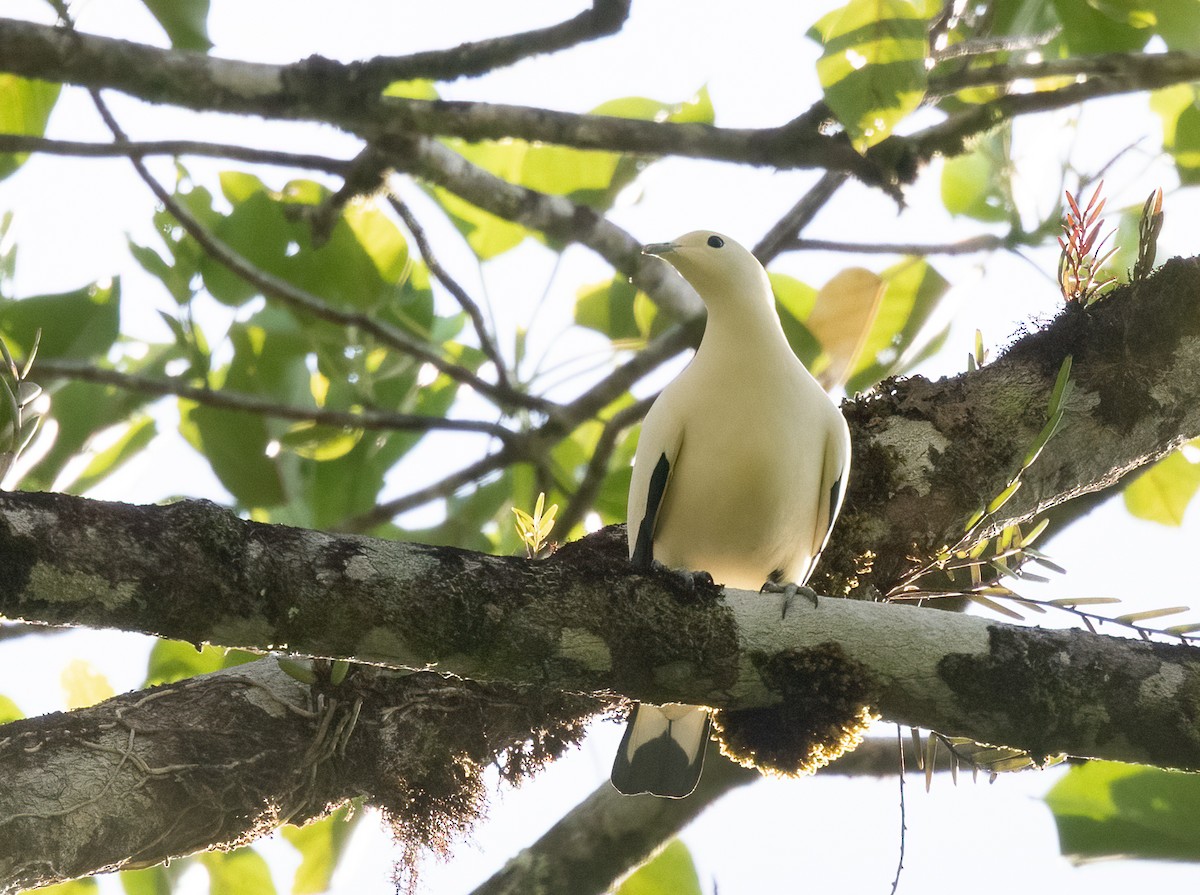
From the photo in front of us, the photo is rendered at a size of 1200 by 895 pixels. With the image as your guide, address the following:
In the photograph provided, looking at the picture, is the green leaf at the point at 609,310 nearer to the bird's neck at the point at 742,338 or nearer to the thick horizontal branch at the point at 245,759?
the bird's neck at the point at 742,338

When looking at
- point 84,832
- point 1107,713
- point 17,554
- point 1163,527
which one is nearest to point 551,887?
point 84,832

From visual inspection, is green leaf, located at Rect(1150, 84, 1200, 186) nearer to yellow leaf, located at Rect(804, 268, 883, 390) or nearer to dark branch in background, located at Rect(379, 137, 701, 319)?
yellow leaf, located at Rect(804, 268, 883, 390)

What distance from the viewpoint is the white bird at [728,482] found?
331cm

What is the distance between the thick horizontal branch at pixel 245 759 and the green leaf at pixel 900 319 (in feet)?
7.01

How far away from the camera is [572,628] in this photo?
2.45m

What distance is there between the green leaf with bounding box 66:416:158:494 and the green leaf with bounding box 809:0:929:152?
308 centimetres

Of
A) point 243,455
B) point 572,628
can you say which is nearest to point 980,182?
point 243,455

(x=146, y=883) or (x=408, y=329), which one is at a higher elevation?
(x=408, y=329)

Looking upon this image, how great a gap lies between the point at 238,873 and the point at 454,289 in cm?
225

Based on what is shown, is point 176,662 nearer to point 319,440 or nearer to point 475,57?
point 319,440

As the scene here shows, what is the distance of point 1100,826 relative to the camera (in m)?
3.62

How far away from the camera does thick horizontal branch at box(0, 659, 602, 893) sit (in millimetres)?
2615

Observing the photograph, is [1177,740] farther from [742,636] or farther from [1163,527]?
[1163,527]

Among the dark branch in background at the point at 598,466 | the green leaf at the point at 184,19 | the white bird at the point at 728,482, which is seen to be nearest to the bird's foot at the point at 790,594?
the white bird at the point at 728,482
